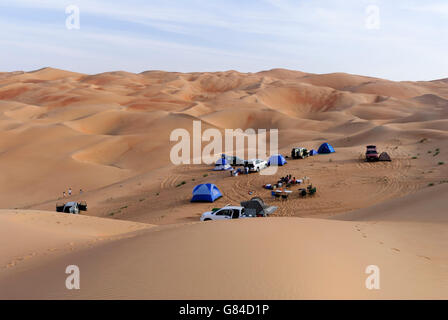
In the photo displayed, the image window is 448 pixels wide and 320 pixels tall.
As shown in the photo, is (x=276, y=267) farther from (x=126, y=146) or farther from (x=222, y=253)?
(x=126, y=146)

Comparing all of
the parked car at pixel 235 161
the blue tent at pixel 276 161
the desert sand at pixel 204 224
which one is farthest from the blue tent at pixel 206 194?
the parked car at pixel 235 161

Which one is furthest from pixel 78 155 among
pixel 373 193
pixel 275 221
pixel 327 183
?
pixel 275 221

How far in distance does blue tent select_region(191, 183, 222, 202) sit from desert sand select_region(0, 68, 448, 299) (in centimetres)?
53

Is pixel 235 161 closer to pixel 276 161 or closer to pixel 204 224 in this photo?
pixel 276 161

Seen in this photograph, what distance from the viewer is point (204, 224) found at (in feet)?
27.0

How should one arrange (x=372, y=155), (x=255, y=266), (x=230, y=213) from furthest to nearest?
(x=372, y=155) → (x=230, y=213) → (x=255, y=266)

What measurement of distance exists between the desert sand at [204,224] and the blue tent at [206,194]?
1.73 ft

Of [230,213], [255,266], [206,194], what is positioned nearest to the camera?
[255,266]

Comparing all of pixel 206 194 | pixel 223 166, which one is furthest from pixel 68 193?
pixel 206 194

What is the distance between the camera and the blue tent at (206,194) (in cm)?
1750

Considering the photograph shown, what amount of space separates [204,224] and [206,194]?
30.5 feet

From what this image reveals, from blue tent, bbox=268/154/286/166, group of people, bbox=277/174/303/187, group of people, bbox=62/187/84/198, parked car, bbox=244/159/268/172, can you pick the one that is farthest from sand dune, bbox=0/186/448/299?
group of people, bbox=62/187/84/198

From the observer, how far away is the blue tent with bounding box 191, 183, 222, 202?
1750cm

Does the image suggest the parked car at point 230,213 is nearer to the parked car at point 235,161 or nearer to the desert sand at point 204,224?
the desert sand at point 204,224
